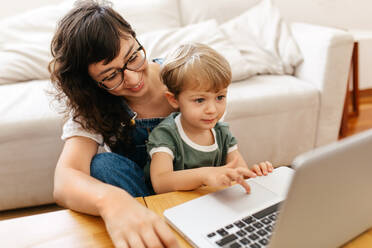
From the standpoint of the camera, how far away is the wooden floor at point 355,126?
150 centimetres

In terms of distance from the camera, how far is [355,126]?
92.7 inches

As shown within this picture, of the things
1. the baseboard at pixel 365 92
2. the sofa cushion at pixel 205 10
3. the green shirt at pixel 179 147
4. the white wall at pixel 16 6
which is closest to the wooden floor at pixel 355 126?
the baseboard at pixel 365 92

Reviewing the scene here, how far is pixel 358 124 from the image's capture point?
2.39 meters

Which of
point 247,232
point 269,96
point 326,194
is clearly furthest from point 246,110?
point 326,194

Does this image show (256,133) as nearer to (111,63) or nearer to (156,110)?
(156,110)

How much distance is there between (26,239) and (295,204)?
483 millimetres

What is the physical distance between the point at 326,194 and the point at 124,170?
576 millimetres

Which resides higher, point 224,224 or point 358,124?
point 224,224

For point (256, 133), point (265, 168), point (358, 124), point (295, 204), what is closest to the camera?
point (295, 204)

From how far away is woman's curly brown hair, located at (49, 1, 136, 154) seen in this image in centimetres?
83

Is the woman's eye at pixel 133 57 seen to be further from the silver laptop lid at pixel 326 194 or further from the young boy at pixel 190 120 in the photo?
the silver laptop lid at pixel 326 194

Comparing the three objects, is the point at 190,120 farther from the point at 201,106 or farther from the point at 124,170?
the point at 124,170

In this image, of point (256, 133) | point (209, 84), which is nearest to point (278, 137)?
point (256, 133)

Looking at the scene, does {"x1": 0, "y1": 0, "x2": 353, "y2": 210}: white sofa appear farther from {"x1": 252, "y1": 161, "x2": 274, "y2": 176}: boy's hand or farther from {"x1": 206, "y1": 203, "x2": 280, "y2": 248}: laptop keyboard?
{"x1": 206, "y1": 203, "x2": 280, "y2": 248}: laptop keyboard
